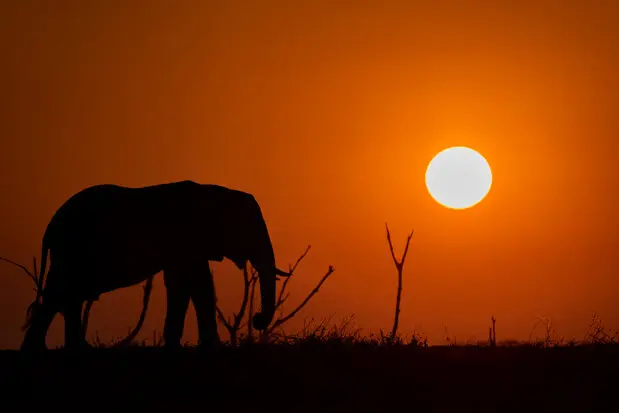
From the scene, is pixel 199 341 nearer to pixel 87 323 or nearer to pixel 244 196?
pixel 244 196

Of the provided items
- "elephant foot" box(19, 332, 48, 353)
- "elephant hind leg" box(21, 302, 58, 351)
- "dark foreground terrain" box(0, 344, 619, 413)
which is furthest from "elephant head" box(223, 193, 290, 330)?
"elephant foot" box(19, 332, 48, 353)

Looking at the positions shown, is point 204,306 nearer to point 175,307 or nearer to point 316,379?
point 175,307

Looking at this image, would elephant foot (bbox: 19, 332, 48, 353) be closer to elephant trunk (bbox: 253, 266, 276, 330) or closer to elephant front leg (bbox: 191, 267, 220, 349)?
elephant front leg (bbox: 191, 267, 220, 349)

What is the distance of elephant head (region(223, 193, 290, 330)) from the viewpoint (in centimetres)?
1262

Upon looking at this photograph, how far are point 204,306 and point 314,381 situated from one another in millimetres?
3320


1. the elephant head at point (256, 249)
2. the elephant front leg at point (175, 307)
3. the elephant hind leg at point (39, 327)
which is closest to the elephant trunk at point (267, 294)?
the elephant head at point (256, 249)

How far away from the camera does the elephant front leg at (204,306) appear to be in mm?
11633

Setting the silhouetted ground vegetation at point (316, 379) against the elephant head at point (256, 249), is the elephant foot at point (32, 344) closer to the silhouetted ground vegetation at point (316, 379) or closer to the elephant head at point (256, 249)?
the silhouetted ground vegetation at point (316, 379)

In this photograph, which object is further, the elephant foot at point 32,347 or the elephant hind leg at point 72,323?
the elephant hind leg at point 72,323

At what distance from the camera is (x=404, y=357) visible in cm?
998

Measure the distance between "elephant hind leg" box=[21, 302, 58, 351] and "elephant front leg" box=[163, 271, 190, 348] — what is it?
1834 mm

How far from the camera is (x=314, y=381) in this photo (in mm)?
8859

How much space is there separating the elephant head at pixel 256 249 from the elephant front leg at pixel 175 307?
96 cm

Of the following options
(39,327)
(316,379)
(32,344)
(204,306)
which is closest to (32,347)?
(32,344)
